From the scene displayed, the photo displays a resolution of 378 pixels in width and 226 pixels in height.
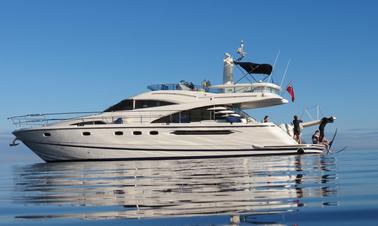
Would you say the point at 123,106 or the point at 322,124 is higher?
the point at 123,106

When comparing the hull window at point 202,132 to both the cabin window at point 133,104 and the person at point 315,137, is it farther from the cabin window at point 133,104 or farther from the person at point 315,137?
the person at point 315,137

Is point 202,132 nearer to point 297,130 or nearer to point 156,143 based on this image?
point 156,143

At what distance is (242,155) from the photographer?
22.9 meters

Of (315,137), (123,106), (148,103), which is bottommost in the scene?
(315,137)

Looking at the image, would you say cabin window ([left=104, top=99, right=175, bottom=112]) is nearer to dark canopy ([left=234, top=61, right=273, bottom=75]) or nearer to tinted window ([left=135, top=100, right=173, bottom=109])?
tinted window ([left=135, top=100, right=173, bottom=109])

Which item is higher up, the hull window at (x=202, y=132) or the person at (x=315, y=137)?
the hull window at (x=202, y=132)

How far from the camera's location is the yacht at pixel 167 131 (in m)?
22.2

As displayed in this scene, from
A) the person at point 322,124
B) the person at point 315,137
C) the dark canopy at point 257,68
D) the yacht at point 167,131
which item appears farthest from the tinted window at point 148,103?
the person at point 322,124

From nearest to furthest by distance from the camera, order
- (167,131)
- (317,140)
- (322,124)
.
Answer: (167,131) < (317,140) < (322,124)

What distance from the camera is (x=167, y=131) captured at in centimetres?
2236

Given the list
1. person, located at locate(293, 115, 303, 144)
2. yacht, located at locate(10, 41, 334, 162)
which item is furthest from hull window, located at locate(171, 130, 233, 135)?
person, located at locate(293, 115, 303, 144)

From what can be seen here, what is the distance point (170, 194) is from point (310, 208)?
1.99m

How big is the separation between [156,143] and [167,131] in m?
0.74

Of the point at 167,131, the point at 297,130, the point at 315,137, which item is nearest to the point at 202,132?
the point at 167,131
